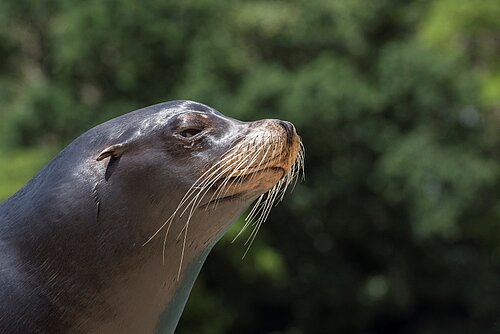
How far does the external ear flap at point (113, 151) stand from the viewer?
233 centimetres

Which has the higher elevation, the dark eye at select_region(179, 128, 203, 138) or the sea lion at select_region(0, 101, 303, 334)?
the dark eye at select_region(179, 128, 203, 138)

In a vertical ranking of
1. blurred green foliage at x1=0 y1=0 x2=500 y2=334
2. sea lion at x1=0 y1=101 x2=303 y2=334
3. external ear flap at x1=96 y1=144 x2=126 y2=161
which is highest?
external ear flap at x1=96 y1=144 x2=126 y2=161

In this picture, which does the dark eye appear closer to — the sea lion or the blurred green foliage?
the sea lion

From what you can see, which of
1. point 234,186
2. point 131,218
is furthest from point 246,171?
point 131,218

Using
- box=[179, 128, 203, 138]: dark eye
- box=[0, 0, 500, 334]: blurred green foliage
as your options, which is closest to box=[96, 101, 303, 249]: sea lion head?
box=[179, 128, 203, 138]: dark eye

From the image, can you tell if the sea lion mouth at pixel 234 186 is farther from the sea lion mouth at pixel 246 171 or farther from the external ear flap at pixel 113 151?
the external ear flap at pixel 113 151

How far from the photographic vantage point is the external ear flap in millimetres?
2326

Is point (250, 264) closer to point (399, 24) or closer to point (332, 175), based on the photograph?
point (332, 175)

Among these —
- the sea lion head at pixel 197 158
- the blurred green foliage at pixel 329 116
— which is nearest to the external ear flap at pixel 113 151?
the sea lion head at pixel 197 158

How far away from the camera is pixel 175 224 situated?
2.31m

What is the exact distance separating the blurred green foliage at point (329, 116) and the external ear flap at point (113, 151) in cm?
1164

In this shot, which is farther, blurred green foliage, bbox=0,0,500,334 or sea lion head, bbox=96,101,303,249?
blurred green foliage, bbox=0,0,500,334

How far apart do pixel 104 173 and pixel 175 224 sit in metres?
0.20

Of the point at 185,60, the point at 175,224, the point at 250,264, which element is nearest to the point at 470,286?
the point at 250,264
